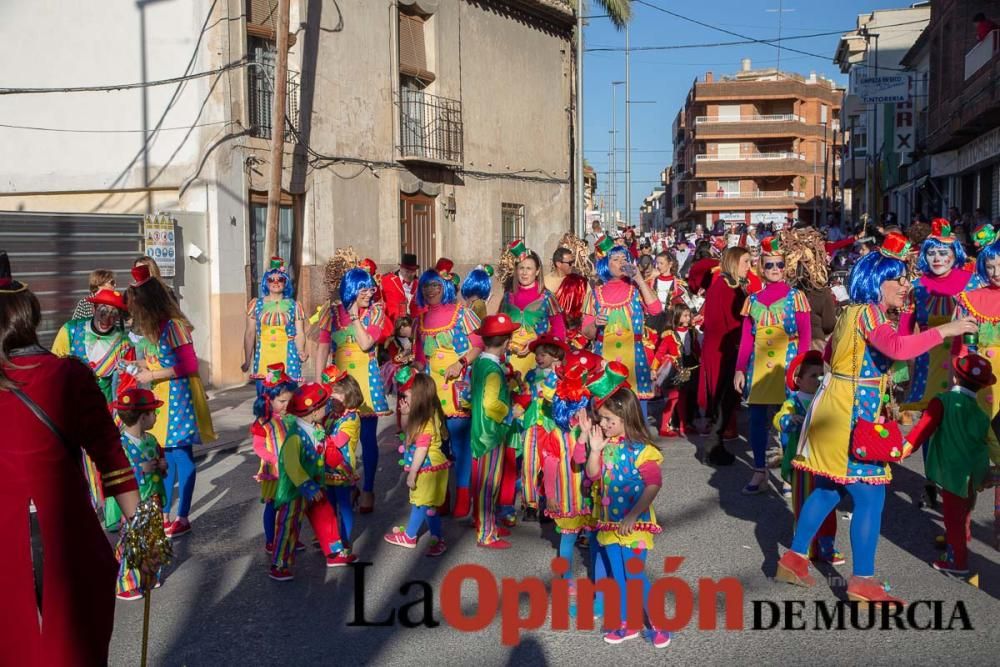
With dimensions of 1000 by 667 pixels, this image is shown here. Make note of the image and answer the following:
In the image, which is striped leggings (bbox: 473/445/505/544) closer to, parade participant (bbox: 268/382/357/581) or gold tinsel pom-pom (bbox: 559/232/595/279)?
parade participant (bbox: 268/382/357/581)

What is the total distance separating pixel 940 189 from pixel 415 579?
30592mm

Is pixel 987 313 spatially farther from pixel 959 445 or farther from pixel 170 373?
pixel 170 373

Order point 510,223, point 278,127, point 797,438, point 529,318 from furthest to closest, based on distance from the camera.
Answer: point 510,223 → point 278,127 → point 529,318 → point 797,438

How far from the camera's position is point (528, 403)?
21.4ft

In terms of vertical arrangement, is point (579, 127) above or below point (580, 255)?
above

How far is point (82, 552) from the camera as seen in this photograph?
10.5ft

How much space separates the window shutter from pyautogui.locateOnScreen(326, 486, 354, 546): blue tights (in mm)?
14258

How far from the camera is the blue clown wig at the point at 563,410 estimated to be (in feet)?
17.8

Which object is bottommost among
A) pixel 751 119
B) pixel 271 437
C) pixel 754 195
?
pixel 271 437

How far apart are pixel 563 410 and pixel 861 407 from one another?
155cm

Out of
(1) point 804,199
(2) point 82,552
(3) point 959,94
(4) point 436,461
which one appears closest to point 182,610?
(4) point 436,461

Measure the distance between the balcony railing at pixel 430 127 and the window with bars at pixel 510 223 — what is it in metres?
2.78

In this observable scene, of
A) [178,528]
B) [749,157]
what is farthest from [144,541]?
[749,157]

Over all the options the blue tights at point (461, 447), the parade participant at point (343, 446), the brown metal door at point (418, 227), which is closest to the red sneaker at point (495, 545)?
the blue tights at point (461, 447)
